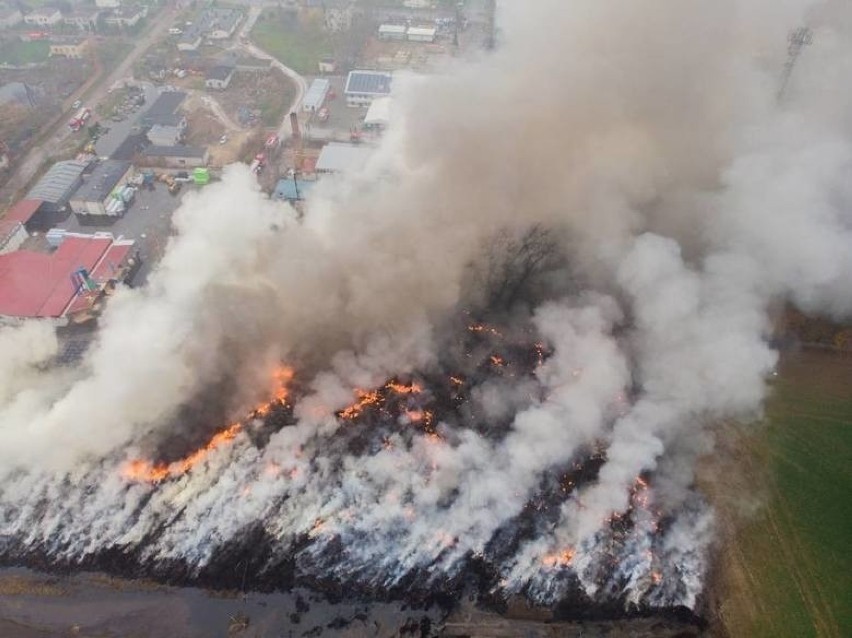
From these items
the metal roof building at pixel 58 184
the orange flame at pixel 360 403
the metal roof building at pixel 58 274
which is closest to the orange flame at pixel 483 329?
the orange flame at pixel 360 403

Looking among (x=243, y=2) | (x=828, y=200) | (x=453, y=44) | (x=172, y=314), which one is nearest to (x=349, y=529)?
(x=172, y=314)

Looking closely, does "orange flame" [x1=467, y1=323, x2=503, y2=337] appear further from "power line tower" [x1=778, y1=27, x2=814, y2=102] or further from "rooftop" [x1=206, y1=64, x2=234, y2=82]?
"rooftop" [x1=206, y1=64, x2=234, y2=82]

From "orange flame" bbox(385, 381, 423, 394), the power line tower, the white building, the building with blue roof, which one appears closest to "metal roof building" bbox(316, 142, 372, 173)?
the building with blue roof

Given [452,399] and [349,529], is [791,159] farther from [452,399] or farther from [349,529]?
[349,529]

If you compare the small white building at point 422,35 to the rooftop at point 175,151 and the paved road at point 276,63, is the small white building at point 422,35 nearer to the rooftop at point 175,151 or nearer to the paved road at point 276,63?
the paved road at point 276,63

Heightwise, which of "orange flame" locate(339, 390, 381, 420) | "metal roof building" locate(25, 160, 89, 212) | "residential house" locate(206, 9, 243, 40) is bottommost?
Result: "orange flame" locate(339, 390, 381, 420)

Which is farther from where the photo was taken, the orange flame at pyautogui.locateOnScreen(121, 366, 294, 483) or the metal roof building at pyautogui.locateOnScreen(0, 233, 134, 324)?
the metal roof building at pyautogui.locateOnScreen(0, 233, 134, 324)

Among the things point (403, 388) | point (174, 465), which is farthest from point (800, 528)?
point (174, 465)
